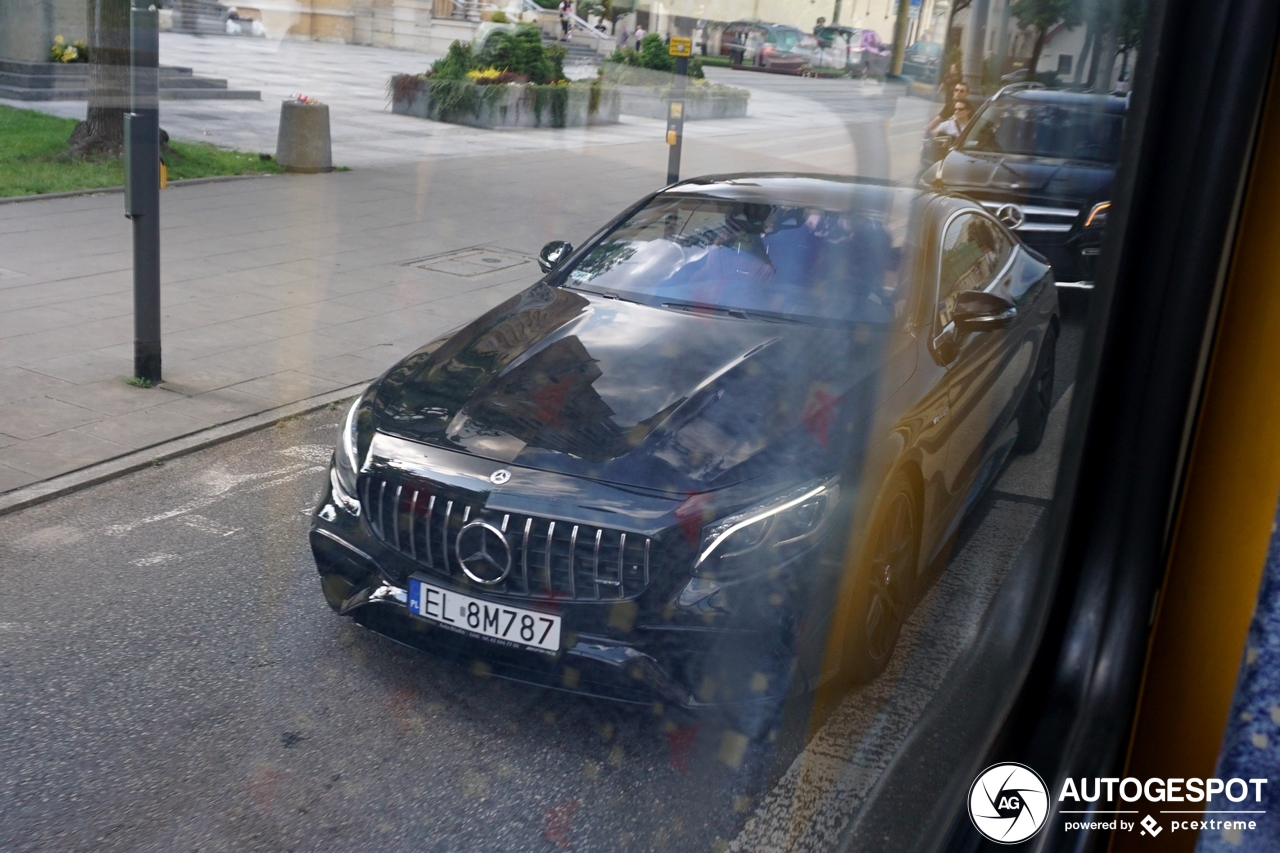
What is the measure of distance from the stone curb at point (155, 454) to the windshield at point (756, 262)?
6.98ft

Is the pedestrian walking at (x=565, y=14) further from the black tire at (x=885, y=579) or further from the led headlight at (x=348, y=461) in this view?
the black tire at (x=885, y=579)

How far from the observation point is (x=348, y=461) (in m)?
3.56

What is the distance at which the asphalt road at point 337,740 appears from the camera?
2850 millimetres

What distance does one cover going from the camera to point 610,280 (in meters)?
4.40

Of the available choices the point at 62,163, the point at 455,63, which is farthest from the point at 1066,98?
the point at 455,63

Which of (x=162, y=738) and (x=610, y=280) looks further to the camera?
(x=610, y=280)

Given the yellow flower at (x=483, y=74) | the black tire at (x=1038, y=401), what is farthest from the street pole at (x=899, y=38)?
the yellow flower at (x=483, y=74)

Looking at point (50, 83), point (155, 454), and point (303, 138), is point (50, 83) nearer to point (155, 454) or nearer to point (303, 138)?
point (303, 138)

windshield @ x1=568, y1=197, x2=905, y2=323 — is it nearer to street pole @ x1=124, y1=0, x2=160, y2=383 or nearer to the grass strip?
street pole @ x1=124, y1=0, x2=160, y2=383

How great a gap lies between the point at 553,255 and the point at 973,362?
197 cm

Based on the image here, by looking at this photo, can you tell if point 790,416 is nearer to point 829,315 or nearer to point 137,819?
point 829,315

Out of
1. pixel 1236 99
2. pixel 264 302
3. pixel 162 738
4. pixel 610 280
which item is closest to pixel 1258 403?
pixel 1236 99

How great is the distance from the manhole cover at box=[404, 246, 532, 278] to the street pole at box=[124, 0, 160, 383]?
330 cm

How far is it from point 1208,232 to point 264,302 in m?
7.47
